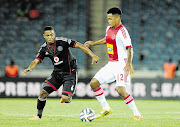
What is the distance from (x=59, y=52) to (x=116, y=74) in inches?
48.1

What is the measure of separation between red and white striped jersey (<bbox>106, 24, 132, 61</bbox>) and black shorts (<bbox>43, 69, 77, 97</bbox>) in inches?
38.2

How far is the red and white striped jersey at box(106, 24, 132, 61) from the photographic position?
7350 millimetres

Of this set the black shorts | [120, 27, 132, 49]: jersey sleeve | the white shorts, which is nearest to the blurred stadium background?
the black shorts

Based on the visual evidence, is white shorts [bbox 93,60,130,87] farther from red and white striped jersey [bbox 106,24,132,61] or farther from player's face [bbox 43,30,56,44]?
player's face [bbox 43,30,56,44]

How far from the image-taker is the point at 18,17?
2145 cm

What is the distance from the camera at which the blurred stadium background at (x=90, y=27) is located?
20.1m

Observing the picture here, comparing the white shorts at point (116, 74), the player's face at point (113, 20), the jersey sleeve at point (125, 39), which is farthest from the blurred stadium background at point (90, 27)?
the jersey sleeve at point (125, 39)

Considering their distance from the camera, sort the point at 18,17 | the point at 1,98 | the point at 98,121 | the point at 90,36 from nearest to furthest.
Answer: the point at 98,121
the point at 1,98
the point at 90,36
the point at 18,17

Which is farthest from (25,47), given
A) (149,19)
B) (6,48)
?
(149,19)

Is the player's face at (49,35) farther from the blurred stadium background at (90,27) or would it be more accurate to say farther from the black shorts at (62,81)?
the blurred stadium background at (90,27)

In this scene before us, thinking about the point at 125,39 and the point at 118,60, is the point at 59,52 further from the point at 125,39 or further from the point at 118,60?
the point at 125,39

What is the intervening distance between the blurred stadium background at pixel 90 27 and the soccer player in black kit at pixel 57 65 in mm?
11364

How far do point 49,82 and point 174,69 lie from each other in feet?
36.1

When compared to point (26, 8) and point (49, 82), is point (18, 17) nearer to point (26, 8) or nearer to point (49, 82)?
point (26, 8)
